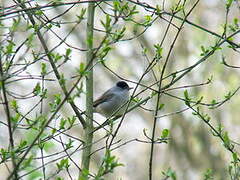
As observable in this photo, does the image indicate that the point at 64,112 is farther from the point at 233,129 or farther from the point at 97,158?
the point at 233,129

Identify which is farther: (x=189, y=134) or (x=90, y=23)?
(x=189, y=134)

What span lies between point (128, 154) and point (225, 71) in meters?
3.72

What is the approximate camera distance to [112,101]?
7570mm

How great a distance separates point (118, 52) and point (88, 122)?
11706 millimetres

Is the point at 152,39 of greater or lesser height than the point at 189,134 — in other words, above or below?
above

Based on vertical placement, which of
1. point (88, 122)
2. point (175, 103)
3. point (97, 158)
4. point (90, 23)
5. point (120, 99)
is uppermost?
point (175, 103)

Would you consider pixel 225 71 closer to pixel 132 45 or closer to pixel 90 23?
pixel 132 45

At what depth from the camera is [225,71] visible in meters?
14.9

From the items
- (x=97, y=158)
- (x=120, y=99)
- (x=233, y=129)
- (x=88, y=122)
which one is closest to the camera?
(x=88, y=122)

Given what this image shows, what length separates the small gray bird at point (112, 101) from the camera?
24.5 feet

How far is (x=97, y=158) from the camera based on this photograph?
1530 cm

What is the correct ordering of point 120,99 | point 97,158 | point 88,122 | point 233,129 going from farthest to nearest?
1. point 97,158
2. point 233,129
3. point 120,99
4. point 88,122

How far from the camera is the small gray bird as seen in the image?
746 cm

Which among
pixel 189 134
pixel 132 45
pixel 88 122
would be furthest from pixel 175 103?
pixel 88 122
